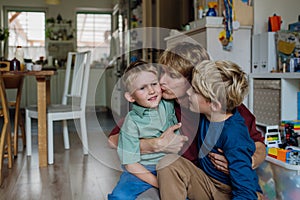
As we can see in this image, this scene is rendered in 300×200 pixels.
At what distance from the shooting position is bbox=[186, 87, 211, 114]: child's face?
1043 mm

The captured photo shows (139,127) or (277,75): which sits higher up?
(277,75)

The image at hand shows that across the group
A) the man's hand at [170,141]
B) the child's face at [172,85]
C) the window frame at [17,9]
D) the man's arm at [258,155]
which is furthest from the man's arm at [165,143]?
the window frame at [17,9]

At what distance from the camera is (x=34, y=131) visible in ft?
14.2

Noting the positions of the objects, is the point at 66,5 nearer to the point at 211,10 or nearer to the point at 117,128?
the point at 211,10

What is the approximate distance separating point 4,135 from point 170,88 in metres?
1.82

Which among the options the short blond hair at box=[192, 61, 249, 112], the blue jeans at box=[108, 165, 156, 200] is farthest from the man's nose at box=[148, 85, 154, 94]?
the blue jeans at box=[108, 165, 156, 200]

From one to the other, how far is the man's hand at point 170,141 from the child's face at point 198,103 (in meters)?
0.07

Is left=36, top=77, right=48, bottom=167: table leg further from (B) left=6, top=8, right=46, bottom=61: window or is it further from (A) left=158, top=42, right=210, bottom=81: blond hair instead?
(B) left=6, top=8, right=46, bottom=61: window

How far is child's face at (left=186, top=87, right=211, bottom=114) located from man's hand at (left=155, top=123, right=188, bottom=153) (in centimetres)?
7

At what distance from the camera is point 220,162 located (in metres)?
1.04

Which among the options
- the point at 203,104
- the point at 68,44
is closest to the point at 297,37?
the point at 203,104

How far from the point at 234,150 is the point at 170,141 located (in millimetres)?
189

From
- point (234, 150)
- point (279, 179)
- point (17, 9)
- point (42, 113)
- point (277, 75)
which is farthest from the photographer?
point (17, 9)

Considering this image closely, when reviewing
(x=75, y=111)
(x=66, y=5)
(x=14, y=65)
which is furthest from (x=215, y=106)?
(x=66, y=5)
